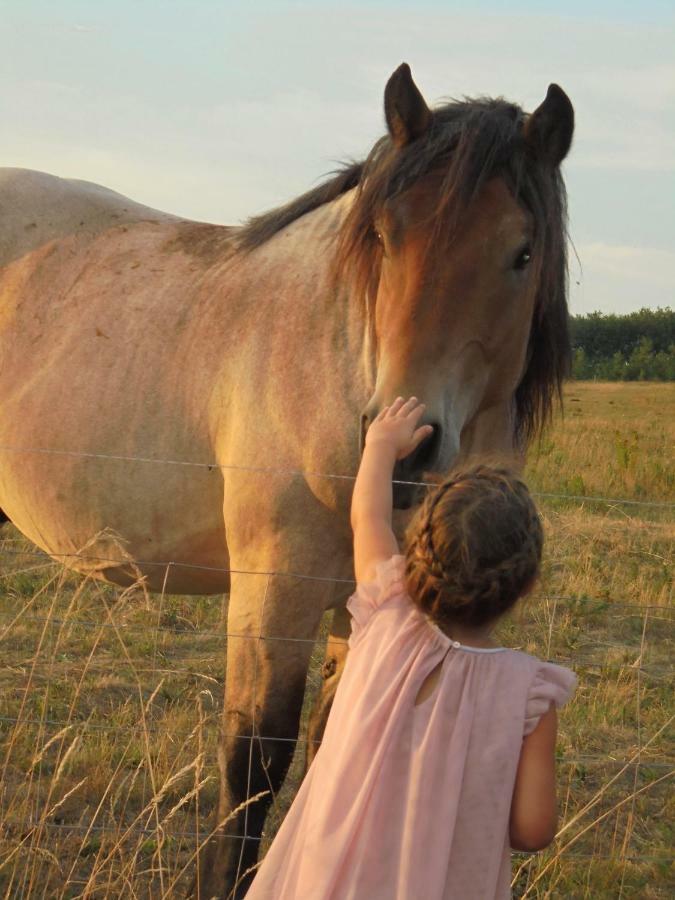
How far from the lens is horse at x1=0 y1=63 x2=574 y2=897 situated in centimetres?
278

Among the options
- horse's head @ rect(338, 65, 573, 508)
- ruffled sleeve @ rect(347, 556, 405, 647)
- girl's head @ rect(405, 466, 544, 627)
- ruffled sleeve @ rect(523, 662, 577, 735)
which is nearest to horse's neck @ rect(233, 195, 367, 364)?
horse's head @ rect(338, 65, 573, 508)

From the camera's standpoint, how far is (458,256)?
2721mm

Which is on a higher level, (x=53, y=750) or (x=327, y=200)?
(x=327, y=200)

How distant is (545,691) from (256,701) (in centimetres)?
156

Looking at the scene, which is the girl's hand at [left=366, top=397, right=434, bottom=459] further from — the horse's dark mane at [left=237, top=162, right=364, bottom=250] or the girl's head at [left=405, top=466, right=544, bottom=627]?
the horse's dark mane at [left=237, top=162, right=364, bottom=250]

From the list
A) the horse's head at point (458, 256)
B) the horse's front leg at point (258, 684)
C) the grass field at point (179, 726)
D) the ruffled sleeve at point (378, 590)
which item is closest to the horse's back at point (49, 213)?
the grass field at point (179, 726)

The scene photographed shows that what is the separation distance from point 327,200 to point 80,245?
3.41 feet

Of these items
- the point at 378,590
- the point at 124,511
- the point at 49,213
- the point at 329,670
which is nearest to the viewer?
the point at 378,590

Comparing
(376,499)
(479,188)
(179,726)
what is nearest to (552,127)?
(479,188)

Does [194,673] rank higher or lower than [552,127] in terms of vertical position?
lower

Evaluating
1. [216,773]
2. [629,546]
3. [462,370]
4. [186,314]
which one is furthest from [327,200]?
[629,546]

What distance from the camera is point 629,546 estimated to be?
7344 mm

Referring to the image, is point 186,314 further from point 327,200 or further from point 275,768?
point 275,768

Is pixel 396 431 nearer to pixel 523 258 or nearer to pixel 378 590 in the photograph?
pixel 378 590
